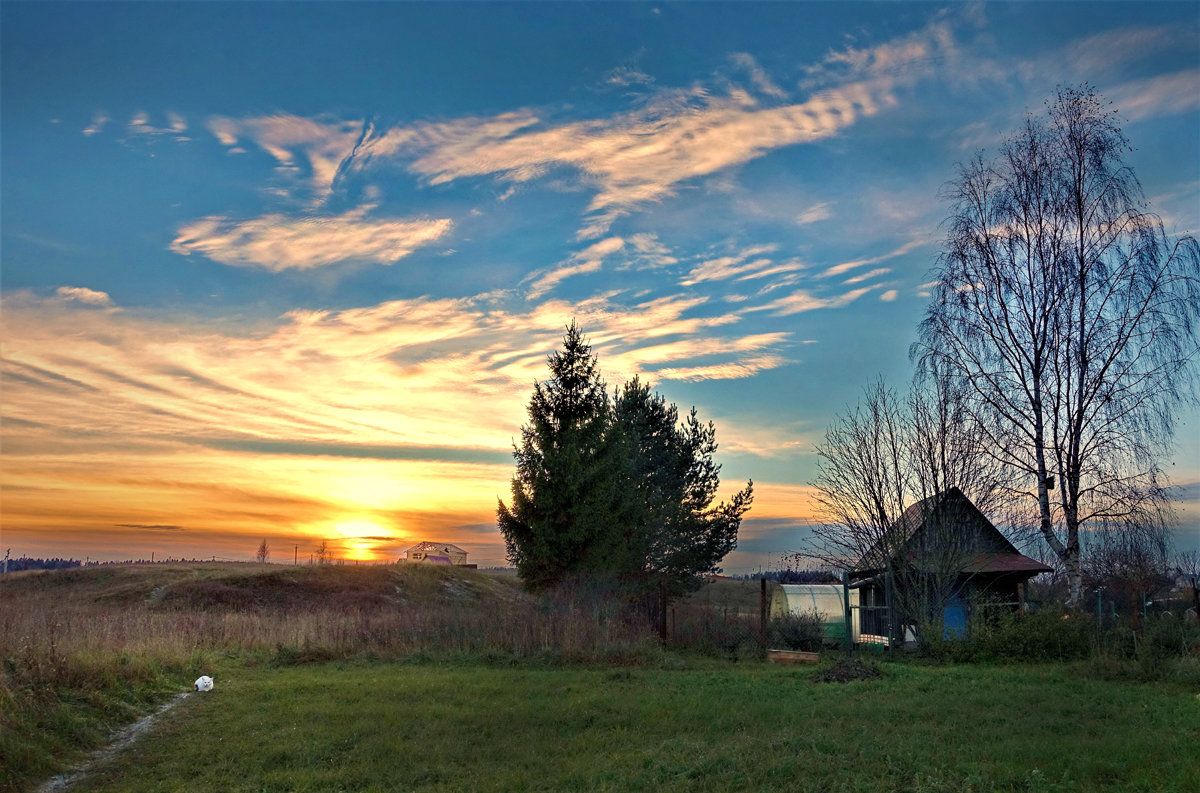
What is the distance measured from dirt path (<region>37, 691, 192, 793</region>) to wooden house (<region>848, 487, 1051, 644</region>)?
17850mm

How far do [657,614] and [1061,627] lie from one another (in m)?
10.6

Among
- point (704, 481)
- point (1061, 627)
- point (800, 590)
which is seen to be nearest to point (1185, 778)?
point (1061, 627)

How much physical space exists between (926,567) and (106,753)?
804 inches

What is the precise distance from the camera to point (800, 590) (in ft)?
102

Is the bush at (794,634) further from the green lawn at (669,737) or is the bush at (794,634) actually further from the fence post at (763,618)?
the green lawn at (669,737)

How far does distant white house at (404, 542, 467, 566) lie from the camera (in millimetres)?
75500

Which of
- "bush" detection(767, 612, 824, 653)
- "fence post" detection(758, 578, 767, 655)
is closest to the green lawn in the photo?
"fence post" detection(758, 578, 767, 655)

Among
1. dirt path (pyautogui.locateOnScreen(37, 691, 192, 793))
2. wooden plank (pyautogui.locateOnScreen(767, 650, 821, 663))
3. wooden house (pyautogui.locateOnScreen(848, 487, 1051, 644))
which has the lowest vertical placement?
wooden plank (pyautogui.locateOnScreen(767, 650, 821, 663))

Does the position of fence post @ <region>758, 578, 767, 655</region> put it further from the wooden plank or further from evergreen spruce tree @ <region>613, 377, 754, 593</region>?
evergreen spruce tree @ <region>613, 377, 754, 593</region>

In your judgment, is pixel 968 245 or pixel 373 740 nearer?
pixel 373 740

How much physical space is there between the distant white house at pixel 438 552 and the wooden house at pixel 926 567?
182 ft

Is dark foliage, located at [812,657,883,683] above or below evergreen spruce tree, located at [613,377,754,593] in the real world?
below

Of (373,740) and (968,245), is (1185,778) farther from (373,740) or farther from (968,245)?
(968,245)

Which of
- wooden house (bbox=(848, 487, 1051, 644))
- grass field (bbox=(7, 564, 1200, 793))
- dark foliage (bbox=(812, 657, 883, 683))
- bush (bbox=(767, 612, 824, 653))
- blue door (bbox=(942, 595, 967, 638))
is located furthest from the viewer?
blue door (bbox=(942, 595, 967, 638))
